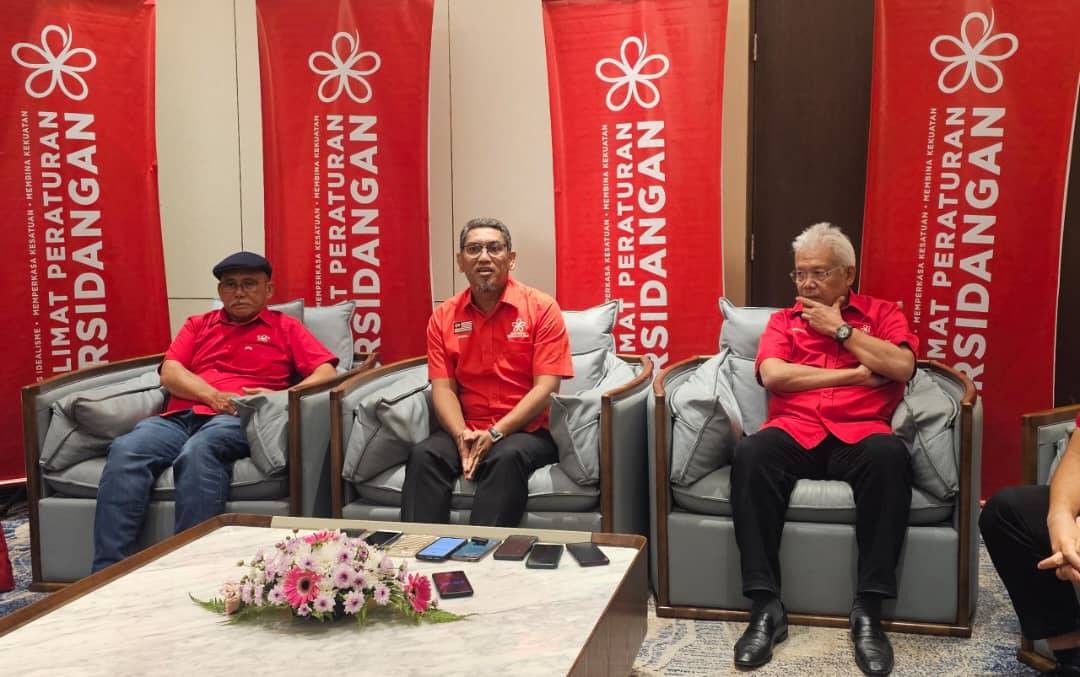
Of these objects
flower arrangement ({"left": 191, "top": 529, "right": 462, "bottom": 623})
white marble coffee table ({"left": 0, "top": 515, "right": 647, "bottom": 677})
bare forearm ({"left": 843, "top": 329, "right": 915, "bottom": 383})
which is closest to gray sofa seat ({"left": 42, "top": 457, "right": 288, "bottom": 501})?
white marble coffee table ({"left": 0, "top": 515, "right": 647, "bottom": 677})

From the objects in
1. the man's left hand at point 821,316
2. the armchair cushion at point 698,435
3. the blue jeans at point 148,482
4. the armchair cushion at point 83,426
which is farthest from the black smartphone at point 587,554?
the armchair cushion at point 83,426

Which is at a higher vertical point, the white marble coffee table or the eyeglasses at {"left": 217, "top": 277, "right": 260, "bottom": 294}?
the eyeglasses at {"left": 217, "top": 277, "right": 260, "bottom": 294}

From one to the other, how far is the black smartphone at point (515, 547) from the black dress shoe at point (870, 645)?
3.15ft

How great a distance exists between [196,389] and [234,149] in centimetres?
174

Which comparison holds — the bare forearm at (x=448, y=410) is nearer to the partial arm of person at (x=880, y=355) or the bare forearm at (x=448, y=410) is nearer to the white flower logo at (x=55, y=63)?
the partial arm of person at (x=880, y=355)

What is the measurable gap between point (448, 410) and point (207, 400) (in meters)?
0.90

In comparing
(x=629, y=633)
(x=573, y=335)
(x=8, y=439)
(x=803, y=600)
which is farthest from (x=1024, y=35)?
(x=8, y=439)

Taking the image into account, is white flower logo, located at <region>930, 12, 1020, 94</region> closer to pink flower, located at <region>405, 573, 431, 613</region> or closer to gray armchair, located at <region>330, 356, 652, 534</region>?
gray armchair, located at <region>330, 356, 652, 534</region>

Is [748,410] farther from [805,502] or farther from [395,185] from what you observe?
[395,185]

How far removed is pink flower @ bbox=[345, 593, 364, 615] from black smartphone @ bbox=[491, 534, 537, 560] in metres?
0.47

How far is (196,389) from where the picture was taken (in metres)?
3.40

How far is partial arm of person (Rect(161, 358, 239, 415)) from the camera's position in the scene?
11.1 feet

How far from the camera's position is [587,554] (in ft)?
7.28

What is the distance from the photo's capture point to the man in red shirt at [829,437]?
2662mm
